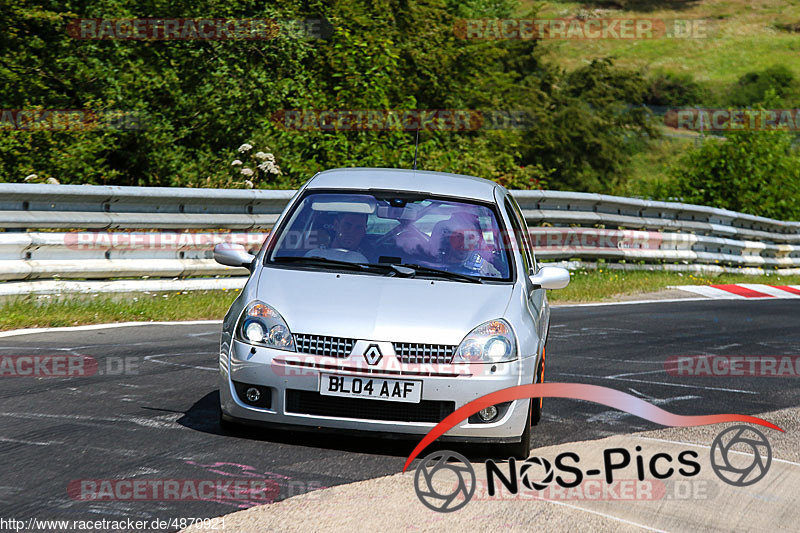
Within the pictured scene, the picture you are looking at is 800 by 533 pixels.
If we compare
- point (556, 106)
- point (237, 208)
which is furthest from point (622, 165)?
point (237, 208)

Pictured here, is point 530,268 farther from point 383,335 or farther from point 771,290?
point 771,290

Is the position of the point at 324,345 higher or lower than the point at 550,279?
lower

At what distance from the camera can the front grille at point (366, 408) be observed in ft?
16.5

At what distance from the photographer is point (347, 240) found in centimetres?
609

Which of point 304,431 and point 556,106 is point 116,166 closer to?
point 304,431

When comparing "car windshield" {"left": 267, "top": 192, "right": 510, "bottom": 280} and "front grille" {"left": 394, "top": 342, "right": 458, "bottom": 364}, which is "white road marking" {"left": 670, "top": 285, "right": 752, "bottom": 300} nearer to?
"car windshield" {"left": 267, "top": 192, "right": 510, "bottom": 280}

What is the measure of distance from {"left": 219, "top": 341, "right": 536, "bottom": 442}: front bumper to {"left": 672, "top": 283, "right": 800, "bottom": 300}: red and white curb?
11.4m

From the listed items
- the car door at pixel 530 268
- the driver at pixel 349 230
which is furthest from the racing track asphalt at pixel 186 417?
the driver at pixel 349 230

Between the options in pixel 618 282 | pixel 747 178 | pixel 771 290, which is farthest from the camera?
pixel 747 178

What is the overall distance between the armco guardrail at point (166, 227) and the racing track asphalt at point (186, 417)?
55.7 inches

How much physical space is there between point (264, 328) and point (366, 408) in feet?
2.25

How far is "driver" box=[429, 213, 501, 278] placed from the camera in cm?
589

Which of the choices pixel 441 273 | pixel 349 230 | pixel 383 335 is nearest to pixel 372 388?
pixel 383 335

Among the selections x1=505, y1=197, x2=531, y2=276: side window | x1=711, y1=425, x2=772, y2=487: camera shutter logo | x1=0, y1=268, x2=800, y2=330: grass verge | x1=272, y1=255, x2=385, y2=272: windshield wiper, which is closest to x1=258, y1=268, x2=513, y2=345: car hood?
x1=272, y1=255, x2=385, y2=272: windshield wiper
